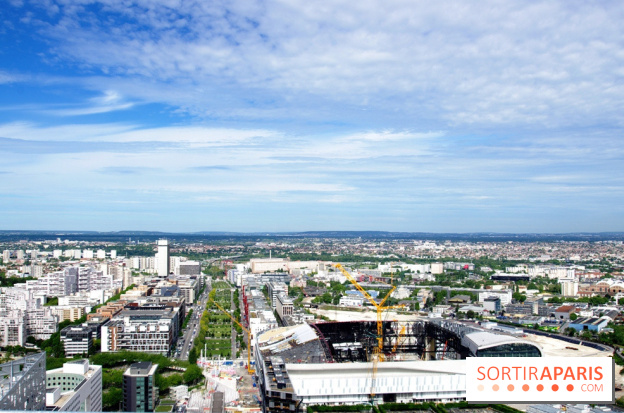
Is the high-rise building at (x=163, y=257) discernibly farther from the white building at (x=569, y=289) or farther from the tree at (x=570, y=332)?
the tree at (x=570, y=332)

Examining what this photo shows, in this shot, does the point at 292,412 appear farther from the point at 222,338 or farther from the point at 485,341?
the point at 222,338

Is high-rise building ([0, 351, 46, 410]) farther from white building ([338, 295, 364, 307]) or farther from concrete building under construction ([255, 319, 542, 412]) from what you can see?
white building ([338, 295, 364, 307])

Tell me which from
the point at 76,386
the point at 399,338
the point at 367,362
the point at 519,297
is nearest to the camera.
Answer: the point at 76,386

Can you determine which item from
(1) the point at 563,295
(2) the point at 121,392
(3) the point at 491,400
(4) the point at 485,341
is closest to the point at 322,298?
(1) the point at 563,295

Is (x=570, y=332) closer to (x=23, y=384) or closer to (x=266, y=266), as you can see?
(x=23, y=384)

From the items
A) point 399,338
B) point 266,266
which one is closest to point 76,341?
point 399,338
